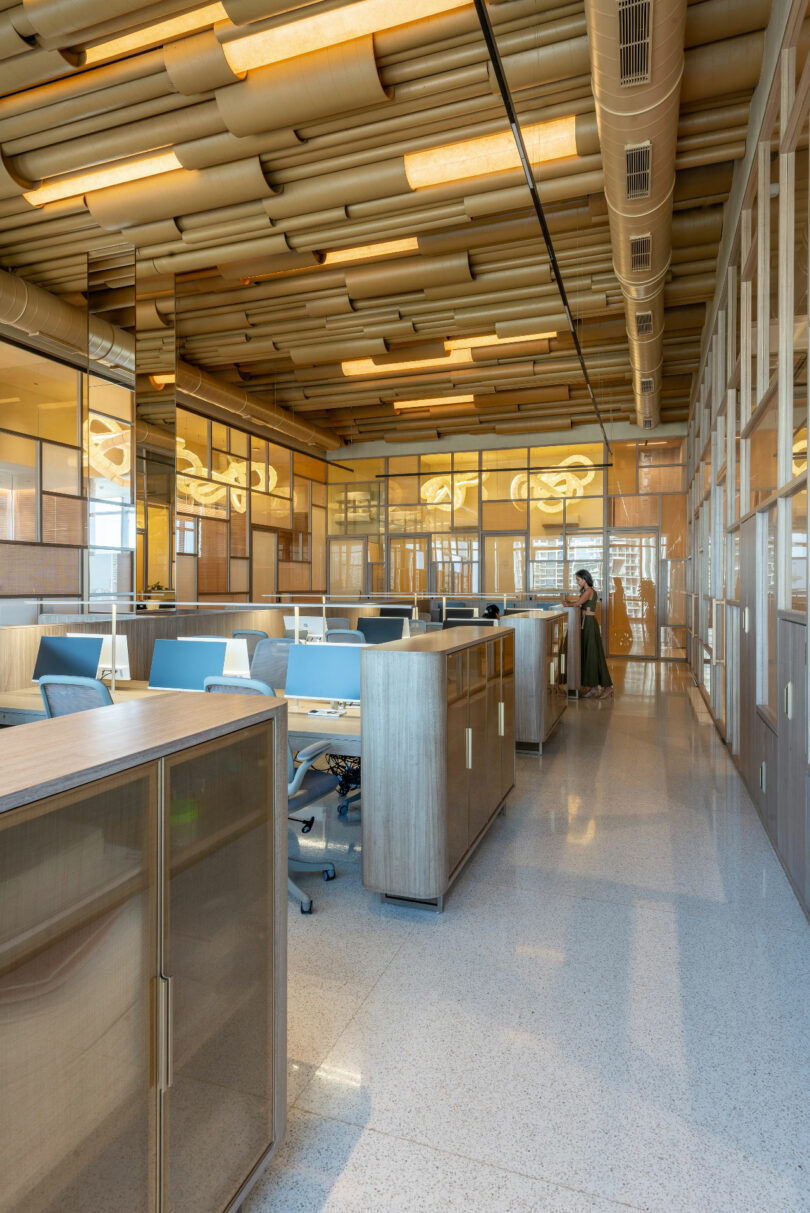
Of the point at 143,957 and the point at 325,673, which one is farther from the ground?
the point at 325,673

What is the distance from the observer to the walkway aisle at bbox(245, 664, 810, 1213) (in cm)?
163

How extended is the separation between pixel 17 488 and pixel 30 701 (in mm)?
4941

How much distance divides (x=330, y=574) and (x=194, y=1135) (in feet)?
47.5

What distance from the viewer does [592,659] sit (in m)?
8.66

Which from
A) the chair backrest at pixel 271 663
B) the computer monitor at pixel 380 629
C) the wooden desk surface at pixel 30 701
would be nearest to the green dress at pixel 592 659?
the computer monitor at pixel 380 629

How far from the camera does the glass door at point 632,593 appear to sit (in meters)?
13.5

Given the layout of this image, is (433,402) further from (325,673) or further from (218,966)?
(218,966)

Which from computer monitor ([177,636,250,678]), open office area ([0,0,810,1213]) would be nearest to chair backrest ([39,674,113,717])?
open office area ([0,0,810,1213])

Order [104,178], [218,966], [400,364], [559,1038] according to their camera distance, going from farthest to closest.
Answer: [400,364]
[104,178]
[559,1038]
[218,966]

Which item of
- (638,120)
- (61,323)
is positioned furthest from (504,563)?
(638,120)

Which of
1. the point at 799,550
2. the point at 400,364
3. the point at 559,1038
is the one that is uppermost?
the point at 400,364

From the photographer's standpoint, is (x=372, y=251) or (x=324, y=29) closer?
(x=324, y=29)

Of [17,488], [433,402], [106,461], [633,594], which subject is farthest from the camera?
[633,594]

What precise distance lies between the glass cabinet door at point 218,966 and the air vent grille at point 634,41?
130 inches
